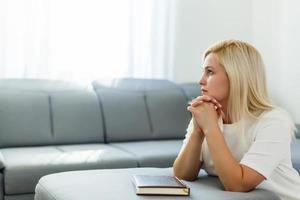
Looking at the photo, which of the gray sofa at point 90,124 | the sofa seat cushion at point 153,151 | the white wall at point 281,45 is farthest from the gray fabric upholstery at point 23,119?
the white wall at point 281,45

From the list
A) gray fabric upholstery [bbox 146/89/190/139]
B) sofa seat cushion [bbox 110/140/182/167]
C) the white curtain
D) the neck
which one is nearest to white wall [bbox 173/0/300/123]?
the white curtain

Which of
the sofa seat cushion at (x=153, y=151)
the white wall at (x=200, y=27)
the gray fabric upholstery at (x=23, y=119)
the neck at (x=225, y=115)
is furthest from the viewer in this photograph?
the white wall at (x=200, y=27)

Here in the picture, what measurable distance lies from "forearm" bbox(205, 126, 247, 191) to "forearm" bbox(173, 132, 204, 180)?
13 centimetres

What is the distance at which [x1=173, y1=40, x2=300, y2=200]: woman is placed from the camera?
1508mm

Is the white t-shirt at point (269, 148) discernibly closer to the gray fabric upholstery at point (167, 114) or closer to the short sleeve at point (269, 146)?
the short sleeve at point (269, 146)

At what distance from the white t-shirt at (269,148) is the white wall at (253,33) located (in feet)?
6.93

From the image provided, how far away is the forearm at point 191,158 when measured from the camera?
5.56 ft

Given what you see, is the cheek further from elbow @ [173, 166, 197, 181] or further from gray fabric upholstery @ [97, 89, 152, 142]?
gray fabric upholstery @ [97, 89, 152, 142]

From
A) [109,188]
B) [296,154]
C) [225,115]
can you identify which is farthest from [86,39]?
[109,188]

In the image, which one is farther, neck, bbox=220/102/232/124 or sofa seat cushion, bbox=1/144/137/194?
sofa seat cushion, bbox=1/144/137/194

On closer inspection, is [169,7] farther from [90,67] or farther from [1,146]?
[1,146]

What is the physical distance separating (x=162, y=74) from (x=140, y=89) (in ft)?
1.34

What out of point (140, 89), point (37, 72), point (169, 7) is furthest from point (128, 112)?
point (169, 7)

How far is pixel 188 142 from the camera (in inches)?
67.6
